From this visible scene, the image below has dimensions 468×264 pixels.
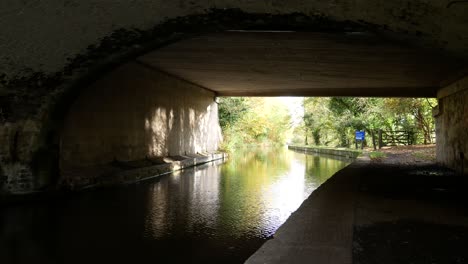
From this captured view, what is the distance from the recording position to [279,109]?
67.4 m

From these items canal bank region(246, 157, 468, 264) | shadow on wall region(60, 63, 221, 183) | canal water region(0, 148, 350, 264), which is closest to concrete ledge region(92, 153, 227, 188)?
shadow on wall region(60, 63, 221, 183)

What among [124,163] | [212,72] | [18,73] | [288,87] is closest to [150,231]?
[18,73]

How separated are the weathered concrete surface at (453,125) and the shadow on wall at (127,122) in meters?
10.2

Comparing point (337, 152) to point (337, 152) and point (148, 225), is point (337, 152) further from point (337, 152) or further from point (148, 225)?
point (148, 225)

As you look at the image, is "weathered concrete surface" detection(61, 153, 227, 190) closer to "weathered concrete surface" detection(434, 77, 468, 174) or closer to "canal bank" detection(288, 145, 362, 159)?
"weathered concrete surface" detection(434, 77, 468, 174)

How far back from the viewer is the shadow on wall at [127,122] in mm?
11477

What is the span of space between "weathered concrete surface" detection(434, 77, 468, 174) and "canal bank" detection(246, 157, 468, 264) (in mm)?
3216

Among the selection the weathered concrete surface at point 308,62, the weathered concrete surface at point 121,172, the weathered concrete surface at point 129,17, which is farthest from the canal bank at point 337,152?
the weathered concrete surface at point 129,17

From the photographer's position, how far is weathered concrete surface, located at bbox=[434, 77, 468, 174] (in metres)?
11.1

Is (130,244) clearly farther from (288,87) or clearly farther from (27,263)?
(288,87)

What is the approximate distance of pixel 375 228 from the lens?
4.84 metres

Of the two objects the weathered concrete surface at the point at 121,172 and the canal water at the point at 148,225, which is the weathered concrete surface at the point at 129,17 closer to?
the canal water at the point at 148,225

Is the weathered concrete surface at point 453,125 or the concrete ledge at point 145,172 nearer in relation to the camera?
the weathered concrete surface at point 453,125

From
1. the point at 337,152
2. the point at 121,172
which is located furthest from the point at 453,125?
the point at 337,152
